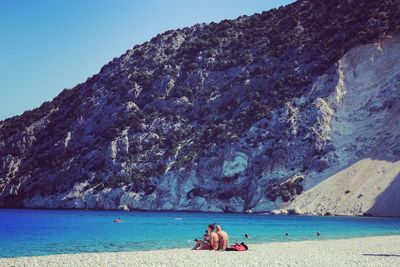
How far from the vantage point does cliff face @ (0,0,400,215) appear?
84.2 metres

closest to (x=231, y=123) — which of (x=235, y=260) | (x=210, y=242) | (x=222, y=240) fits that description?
(x=210, y=242)

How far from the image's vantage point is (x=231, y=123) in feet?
327

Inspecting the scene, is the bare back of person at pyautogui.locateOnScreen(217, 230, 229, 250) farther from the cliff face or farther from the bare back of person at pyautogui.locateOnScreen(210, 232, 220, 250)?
the cliff face

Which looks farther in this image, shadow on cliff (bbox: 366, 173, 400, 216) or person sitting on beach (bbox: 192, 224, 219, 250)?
shadow on cliff (bbox: 366, 173, 400, 216)

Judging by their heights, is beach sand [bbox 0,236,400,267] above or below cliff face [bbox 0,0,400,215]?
below

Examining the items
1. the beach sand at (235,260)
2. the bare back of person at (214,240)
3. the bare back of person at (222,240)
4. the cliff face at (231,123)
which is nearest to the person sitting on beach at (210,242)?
the bare back of person at (214,240)

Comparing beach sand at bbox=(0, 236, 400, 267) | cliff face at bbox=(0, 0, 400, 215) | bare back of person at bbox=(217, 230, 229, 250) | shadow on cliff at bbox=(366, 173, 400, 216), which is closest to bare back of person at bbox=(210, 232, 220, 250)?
bare back of person at bbox=(217, 230, 229, 250)

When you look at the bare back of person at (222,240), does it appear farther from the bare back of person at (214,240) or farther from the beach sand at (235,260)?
the beach sand at (235,260)

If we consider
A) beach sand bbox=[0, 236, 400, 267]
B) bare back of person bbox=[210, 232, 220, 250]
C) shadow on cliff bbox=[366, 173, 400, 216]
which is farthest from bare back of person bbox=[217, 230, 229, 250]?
shadow on cliff bbox=[366, 173, 400, 216]

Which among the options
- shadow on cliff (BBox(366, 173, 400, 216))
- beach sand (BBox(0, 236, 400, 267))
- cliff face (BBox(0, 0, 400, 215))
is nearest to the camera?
beach sand (BBox(0, 236, 400, 267))

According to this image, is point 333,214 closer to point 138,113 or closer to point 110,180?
point 110,180

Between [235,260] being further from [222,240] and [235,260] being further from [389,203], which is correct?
[389,203]

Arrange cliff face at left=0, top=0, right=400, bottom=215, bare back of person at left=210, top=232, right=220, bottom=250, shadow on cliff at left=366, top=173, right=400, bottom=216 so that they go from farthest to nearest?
cliff face at left=0, top=0, right=400, bottom=215 → shadow on cliff at left=366, top=173, right=400, bottom=216 → bare back of person at left=210, top=232, right=220, bottom=250

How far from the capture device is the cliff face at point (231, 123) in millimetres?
84231
